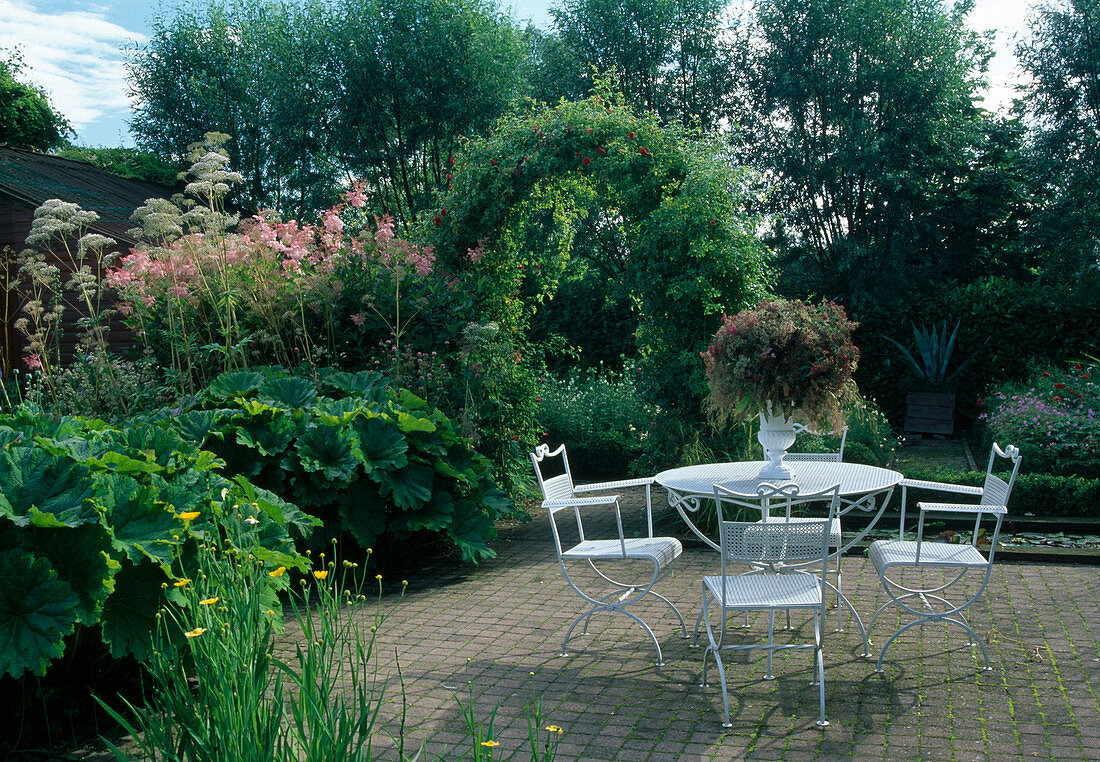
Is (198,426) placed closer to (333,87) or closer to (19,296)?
(19,296)

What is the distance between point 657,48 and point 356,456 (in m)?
15.4

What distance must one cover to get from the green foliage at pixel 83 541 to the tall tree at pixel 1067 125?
13.3 metres

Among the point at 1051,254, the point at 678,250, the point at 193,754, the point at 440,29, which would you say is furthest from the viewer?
the point at 440,29

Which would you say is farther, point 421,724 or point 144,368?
point 144,368

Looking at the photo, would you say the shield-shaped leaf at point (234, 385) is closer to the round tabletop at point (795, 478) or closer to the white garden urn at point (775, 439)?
the round tabletop at point (795, 478)

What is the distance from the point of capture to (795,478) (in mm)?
4750

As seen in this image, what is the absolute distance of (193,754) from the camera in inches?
90.9

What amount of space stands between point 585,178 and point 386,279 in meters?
2.10

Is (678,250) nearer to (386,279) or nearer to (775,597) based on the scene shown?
(386,279)

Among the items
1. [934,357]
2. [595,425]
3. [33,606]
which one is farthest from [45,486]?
[934,357]

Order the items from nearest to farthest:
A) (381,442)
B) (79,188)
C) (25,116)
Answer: (381,442) → (79,188) → (25,116)

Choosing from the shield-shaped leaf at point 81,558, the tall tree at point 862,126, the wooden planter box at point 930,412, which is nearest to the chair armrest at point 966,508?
the shield-shaped leaf at point 81,558

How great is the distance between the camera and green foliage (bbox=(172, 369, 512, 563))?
5418 mm

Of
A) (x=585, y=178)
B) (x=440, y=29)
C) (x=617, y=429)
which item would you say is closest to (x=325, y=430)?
(x=585, y=178)
